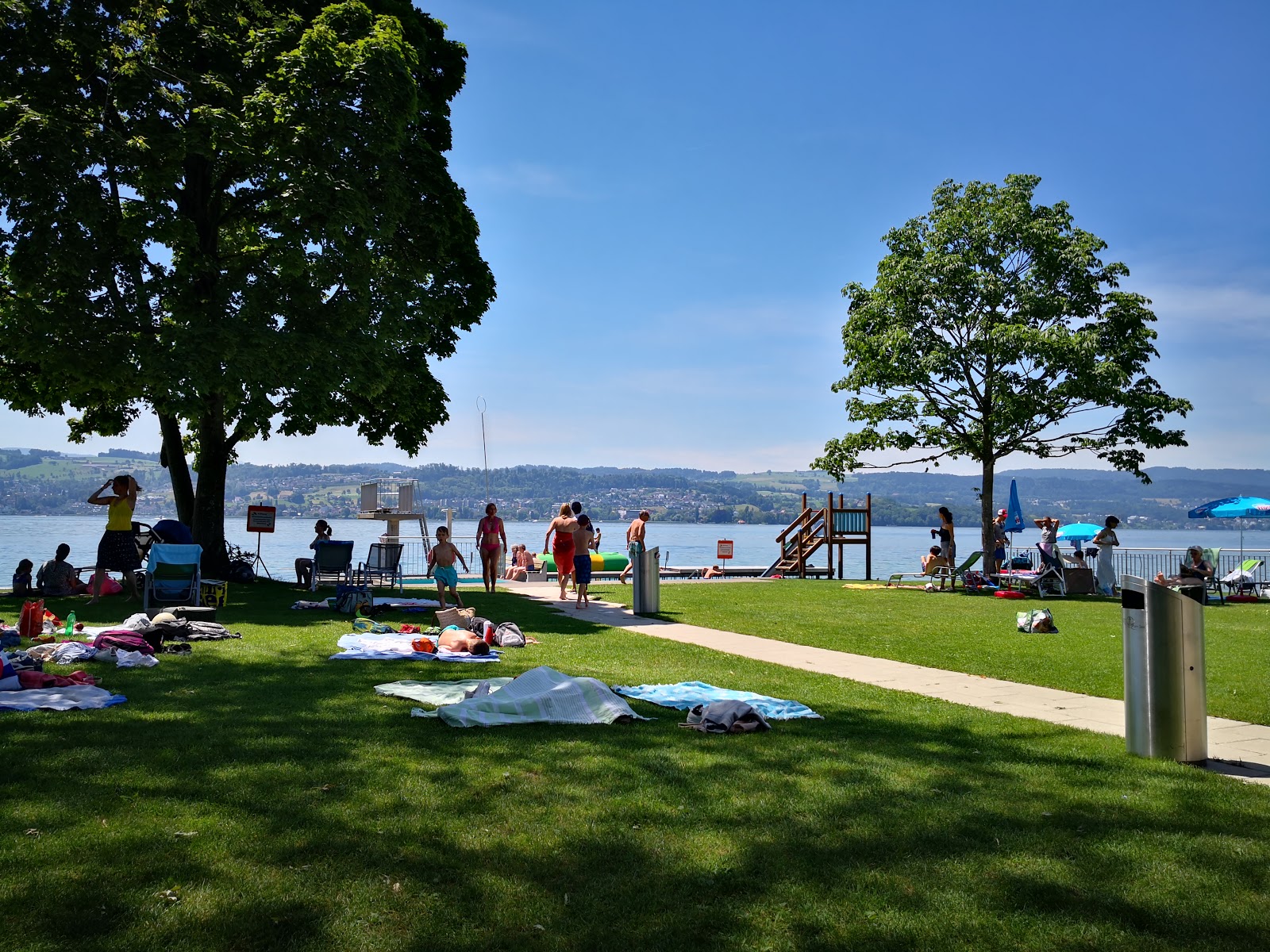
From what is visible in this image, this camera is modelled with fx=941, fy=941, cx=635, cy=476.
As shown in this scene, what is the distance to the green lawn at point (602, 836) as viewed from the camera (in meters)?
3.38

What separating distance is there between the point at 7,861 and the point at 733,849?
299cm

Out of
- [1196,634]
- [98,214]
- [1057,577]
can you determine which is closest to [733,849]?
[1196,634]

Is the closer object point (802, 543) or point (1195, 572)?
point (1195, 572)

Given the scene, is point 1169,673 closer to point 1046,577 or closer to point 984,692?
point 984,692

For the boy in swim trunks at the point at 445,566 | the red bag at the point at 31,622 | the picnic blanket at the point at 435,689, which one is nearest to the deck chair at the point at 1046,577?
the boy in swim trunks at the point at 445,566

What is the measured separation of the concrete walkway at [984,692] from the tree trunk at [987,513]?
1434cm

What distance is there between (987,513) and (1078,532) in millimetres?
4202

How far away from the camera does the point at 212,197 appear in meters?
18.6

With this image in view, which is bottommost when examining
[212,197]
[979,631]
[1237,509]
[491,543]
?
[979,631]

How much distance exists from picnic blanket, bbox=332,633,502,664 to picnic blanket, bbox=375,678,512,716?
56.9 inches

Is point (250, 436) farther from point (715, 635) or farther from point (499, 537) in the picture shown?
point (715, 635)

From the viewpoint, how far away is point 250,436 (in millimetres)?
21375

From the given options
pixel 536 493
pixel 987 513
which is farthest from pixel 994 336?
pixel 536 493

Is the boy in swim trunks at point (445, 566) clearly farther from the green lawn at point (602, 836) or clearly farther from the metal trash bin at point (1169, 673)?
the metal trash bin at point (1169, 673)
